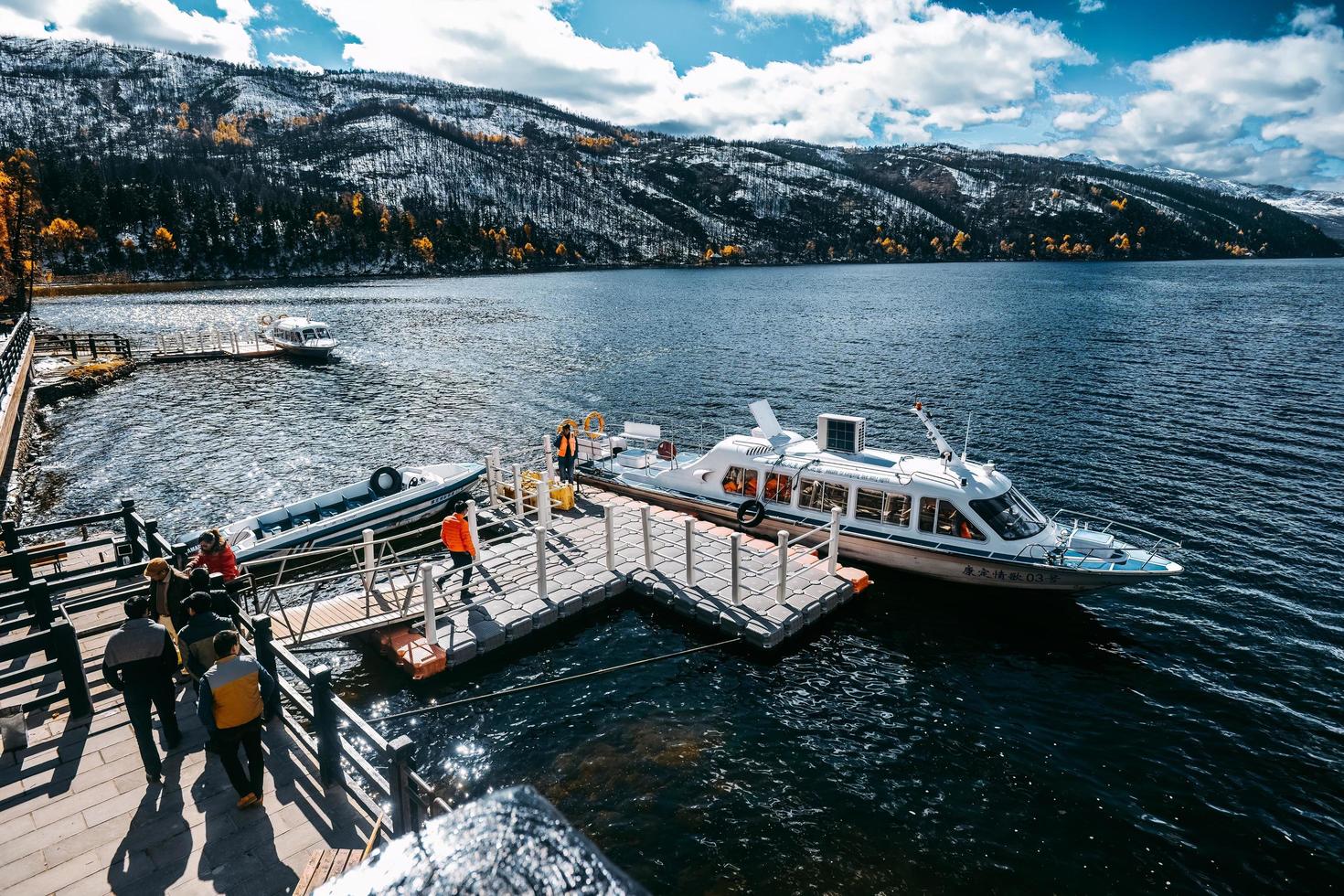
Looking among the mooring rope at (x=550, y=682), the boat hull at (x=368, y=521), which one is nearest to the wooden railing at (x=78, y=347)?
the boat hull at (x=368, y=521)

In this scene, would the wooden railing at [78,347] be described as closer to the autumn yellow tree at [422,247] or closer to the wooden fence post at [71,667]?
the wooden fence post at [71,667]

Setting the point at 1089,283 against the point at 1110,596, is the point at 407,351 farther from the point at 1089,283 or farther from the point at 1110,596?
the point at 1089,283

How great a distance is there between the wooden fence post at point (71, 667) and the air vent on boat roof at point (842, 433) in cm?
1805

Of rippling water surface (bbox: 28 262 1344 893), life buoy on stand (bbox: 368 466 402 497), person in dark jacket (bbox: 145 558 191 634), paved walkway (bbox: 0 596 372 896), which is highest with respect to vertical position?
person in dark jacket (bbox: 145 558 191 634)

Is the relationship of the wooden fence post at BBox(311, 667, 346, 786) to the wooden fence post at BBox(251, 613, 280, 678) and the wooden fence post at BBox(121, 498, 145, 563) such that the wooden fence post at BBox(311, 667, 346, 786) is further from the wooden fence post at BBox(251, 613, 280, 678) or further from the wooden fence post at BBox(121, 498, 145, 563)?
the wooden fence post at BBox(121, 498, 145, 563)

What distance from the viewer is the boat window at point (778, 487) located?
21.9 metres

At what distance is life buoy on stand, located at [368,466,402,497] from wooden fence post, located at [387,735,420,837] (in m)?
19.0

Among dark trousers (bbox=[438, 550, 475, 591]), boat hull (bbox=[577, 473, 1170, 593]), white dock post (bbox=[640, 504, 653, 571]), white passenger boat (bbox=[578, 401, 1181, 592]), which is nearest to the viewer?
dark trousers (bbox=[438, 550, 475, 591])

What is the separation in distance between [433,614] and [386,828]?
799 centimetres

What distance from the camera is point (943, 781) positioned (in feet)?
41.0

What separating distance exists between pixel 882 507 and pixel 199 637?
670 inches

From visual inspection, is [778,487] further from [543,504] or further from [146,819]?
[146,819]

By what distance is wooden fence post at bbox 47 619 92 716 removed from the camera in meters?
9.27

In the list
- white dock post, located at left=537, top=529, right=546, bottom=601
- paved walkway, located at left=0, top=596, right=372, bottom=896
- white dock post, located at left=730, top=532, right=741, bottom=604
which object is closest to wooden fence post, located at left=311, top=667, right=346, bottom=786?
paved walkway, located at left=0, top=596, right=372, bottom=896
